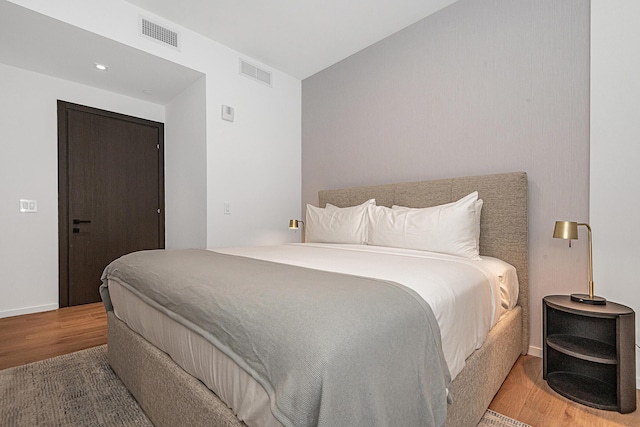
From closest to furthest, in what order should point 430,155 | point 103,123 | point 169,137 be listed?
point 430,155
point 103,123
point 169,137

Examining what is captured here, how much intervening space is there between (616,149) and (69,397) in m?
3.36

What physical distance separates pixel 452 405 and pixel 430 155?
207 centimetres

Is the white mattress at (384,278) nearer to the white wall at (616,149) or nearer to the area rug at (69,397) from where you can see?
the area rug at (69,397)

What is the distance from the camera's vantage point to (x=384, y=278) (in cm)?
119

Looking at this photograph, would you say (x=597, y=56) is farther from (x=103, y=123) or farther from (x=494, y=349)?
(x=103, y=123)

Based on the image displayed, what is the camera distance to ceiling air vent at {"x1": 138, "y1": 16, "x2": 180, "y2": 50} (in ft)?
8.70

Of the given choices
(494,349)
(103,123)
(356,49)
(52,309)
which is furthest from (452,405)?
(103,123)

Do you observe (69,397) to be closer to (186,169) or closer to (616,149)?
(186,169)

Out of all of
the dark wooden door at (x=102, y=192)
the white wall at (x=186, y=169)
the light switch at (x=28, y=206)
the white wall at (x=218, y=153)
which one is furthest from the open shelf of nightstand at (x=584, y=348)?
the light switch at (x=28, y=206)

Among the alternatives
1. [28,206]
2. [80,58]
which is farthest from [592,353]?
[28,206]

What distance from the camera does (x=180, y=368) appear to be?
1178 millimetres

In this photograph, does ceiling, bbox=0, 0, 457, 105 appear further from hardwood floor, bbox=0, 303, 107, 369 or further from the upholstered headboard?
hardwood floor, bbox=0, 303, 107, 369

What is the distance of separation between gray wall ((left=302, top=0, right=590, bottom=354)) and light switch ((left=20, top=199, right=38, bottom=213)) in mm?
3168

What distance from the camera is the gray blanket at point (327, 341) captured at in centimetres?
67
